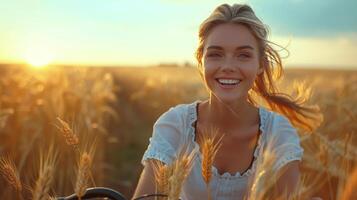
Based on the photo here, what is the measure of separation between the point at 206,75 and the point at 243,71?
0.16 metres

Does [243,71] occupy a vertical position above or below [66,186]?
above

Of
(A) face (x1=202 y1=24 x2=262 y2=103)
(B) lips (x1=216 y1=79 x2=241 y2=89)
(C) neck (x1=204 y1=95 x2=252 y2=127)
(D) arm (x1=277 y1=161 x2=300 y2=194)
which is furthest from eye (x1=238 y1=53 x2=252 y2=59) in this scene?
(D) arm (x1=277 y1=161 x2=300 y2=194)

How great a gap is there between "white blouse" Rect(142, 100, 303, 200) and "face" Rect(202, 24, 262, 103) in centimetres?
26

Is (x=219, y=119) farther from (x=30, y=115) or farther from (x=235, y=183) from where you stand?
(x=30, y=115)

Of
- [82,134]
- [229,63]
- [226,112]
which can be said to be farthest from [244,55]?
[82,134]

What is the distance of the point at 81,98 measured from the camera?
19.0ft

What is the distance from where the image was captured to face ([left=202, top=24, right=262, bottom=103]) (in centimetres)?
237

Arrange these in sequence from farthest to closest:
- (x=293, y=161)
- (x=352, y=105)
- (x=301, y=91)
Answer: (x=352, y=105) < (x=301, y=91) < (x=293, y=161)

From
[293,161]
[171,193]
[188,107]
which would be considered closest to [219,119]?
[188,107]

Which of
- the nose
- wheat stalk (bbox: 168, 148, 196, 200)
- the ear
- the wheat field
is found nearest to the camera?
wheat stalk (bbox: 168, 148, 196, 200)

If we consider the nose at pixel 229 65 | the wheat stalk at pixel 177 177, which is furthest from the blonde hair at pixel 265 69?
the wheat stalk at pixel 177 177

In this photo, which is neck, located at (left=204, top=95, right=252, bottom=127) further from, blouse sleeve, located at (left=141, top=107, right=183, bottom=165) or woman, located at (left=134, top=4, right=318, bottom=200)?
blouse sleeve, located at (left=141, top=107, right=183, bottom=165)

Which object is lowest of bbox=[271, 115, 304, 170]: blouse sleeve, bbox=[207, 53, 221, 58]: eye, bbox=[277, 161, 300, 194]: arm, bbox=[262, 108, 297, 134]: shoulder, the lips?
bbox=[277, 161, 300, 194]: arm

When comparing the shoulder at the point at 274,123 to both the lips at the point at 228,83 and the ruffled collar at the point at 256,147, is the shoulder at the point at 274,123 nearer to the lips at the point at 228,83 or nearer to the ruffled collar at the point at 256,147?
the ruffled collar at the point at 256,147
